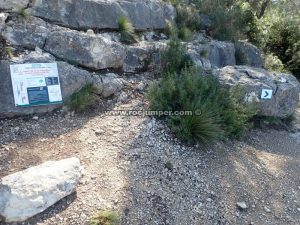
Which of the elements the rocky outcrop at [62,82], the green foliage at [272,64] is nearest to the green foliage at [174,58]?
the rocky outcrop at [62,82]

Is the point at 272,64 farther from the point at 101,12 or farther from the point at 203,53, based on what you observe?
the point at 101,12

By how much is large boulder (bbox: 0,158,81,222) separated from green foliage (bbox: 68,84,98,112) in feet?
4.56

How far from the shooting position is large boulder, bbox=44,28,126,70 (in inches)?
217

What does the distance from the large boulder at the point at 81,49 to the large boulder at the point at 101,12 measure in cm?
54

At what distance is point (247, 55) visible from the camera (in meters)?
9.04

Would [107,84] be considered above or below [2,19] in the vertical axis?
below

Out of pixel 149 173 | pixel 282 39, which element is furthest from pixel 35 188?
pixel 282 39

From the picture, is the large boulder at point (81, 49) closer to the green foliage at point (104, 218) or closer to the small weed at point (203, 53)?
the small weed at point (203, 53)

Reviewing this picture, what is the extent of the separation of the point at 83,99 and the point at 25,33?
1.47m

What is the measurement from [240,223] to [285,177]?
4.50ft

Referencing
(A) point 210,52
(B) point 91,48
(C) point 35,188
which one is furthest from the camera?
(A) point 210,52

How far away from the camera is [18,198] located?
3.29 metres

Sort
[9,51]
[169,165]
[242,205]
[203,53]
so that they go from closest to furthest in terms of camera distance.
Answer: [242,205] < [169,165] < [9,51] < [203,53]

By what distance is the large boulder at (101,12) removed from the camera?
6172 millimetres
